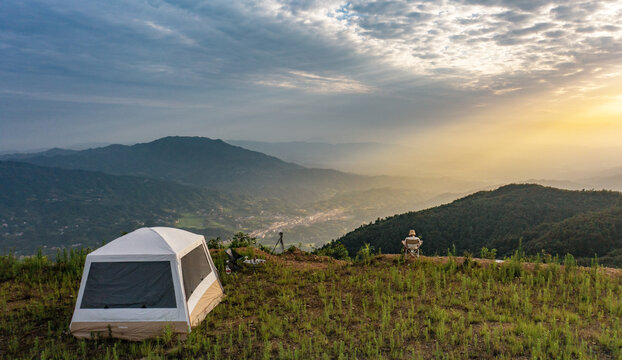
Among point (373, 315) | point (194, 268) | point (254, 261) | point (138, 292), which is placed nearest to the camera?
point (138, 292)

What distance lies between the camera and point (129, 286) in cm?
916

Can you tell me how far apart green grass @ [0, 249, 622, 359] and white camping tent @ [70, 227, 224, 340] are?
0.46m

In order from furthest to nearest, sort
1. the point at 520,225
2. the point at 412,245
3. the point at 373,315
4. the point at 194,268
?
the point at 520,225 → the point at 412,245 → the point at 194,268 → the point at 373,315

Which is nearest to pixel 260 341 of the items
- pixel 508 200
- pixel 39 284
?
pixel 39 284

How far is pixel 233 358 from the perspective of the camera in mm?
7527

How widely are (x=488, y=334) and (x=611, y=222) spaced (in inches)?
1258

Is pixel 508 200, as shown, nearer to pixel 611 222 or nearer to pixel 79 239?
pixel 611 222

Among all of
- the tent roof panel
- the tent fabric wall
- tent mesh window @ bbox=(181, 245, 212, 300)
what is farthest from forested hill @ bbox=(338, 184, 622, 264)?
the tent roof panel

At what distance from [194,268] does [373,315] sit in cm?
578

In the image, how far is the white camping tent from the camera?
874cm

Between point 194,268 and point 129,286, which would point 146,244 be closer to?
point 129,286

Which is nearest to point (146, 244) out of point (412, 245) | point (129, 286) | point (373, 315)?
point (129, 286)

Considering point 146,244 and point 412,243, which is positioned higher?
point 146,244

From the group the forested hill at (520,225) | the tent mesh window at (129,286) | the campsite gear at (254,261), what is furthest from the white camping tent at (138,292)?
the forested hill at (520,225)
